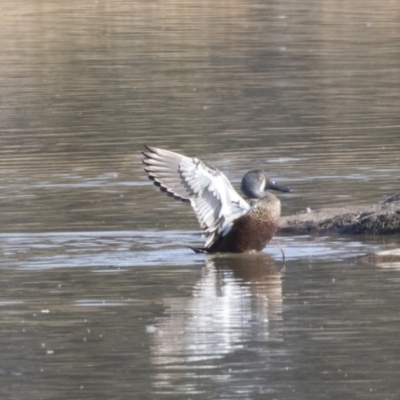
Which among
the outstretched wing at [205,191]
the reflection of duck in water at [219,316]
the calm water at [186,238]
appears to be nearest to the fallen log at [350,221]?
the calm water at [186,238]

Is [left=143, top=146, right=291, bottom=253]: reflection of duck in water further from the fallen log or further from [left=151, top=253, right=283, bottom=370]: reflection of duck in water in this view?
the fallen log

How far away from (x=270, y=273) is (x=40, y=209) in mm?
3272

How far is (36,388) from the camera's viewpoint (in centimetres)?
738

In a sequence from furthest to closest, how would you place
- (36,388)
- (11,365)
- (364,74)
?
(364,74)
(11,365)
(36,388)

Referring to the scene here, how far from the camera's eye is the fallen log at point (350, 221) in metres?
11.9

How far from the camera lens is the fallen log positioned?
11906 millimetres

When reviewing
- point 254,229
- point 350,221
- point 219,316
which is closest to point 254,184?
point 254,229

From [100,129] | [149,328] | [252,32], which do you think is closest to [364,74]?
[100,129]

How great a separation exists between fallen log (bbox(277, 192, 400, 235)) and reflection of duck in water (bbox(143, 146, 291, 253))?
714 mm

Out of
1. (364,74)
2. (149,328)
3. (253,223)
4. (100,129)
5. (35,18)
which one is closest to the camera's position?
(149,328)

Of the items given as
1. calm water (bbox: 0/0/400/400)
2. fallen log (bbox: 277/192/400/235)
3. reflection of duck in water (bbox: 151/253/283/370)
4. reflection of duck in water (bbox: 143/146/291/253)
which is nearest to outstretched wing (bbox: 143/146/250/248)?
reflection of duck in water (bbox: 143/146/291/253)

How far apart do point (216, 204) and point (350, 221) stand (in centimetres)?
131

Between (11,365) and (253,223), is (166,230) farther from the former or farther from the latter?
(11,365)

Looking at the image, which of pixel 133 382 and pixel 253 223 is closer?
pixel 133 382
